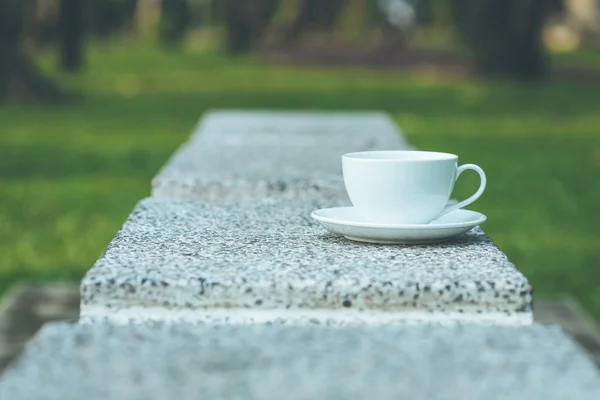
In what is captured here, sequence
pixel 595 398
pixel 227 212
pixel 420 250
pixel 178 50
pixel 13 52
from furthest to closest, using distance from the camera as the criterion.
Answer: pixel 178 50 < pixel 13 52 < pixel 227 212 < pixel 420 250 < pixel 595 398

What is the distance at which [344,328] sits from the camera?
1593 mm

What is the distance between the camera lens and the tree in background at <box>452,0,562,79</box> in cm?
2269

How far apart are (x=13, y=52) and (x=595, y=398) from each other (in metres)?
16.5

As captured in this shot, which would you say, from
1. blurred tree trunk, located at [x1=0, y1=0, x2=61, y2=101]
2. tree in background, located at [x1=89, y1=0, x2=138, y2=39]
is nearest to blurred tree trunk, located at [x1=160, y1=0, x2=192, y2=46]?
tree in background, located at [x1=89, y1=0, x2=138, y2=39]

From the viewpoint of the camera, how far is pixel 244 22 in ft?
118

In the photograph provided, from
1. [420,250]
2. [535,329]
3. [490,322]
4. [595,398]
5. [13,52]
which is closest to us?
[595,398]

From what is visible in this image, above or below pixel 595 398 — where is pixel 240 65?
below

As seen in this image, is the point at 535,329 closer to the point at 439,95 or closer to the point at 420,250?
the point at 420,250

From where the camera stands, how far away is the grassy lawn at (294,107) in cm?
752

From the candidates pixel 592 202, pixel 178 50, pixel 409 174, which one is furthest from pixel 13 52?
Answer: pixel 178 50

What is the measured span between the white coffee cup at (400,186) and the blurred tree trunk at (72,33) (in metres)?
22.1

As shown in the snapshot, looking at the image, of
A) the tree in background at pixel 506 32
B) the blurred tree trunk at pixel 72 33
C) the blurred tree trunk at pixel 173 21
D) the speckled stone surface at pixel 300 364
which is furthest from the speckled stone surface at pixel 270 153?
the blurred tree trunk at pixel 173 21

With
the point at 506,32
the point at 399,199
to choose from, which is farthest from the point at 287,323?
the point at 506,32

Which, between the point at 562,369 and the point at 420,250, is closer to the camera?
the point at 562,369
